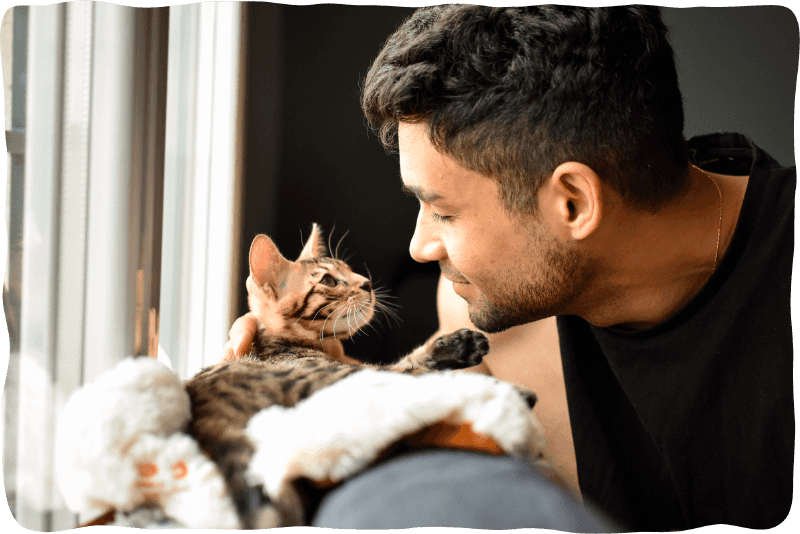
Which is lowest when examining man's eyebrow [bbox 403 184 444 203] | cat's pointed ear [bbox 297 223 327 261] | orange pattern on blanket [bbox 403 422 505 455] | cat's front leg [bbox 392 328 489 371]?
orange pattern on blanket [bbox 403 422 505 455]

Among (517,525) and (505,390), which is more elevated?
Result: (505,390)

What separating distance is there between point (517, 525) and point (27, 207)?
1.19 m

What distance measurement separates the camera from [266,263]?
4.39 ft

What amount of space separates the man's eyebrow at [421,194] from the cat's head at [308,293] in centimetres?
20

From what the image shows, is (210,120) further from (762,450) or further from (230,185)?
(762,450)

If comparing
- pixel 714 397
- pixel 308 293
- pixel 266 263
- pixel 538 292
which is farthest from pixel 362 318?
pixel 714 397

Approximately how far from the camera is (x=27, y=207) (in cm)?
134

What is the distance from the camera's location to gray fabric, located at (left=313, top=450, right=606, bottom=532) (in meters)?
1.27

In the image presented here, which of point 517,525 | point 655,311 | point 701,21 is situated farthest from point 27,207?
point 701,21

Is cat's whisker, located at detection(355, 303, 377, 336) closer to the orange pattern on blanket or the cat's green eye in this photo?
the cat's green eye

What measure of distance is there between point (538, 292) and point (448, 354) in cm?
23

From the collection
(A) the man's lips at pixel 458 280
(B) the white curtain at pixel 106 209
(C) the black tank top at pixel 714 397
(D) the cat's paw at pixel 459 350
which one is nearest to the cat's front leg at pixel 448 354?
(D) the cat's paw at pixel 459 350

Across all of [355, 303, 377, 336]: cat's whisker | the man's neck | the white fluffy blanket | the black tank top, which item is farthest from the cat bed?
the man's neck

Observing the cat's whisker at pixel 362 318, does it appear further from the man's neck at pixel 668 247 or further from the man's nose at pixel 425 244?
the man's neck at pixel 668 247
